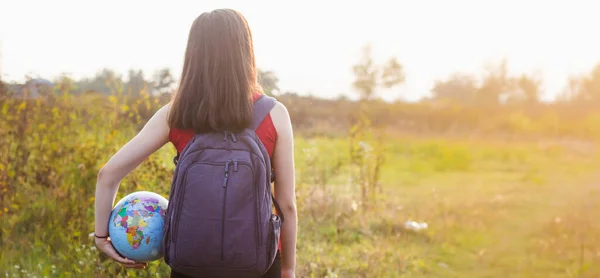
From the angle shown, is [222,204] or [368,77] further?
[368,77]

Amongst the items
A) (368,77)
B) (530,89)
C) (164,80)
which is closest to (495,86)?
(530,89)

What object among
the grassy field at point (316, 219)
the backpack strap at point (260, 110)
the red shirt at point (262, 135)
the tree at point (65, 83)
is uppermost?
the tree at point (65, 83)

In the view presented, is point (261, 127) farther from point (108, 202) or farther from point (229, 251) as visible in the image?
point (108, 202)

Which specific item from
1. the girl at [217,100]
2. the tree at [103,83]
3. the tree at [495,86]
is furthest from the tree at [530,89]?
the girl at [217,100]

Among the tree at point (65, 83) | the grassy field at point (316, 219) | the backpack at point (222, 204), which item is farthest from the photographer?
the tree at point (65, 83)

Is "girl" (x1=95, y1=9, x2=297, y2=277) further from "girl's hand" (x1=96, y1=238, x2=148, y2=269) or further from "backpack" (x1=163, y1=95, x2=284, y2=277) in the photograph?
"girl's hand" (x1=96, y1=238, x2=148, y2=269)

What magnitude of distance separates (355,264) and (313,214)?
149cm

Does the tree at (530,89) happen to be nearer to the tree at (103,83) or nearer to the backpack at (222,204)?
the tree at (103,83)

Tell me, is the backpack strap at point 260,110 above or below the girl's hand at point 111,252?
above

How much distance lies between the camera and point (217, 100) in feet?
6.71

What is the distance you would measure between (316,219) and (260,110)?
4647 mm

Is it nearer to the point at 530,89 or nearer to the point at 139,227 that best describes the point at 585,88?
the point at 530,89

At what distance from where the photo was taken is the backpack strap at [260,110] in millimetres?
2074

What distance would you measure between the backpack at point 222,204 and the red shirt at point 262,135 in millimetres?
23
